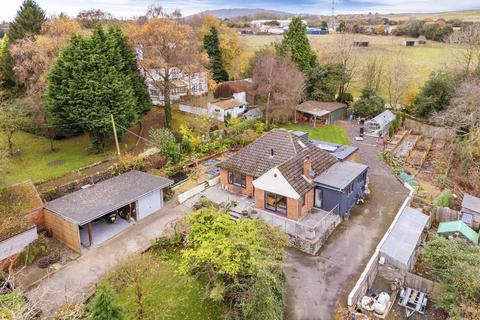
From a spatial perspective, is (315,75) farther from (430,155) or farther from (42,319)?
(42,319)

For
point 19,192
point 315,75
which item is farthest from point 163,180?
point 315,75

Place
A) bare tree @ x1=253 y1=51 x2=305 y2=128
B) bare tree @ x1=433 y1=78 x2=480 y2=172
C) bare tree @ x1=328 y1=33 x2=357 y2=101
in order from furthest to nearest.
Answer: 1. bare tree @ x1=328 y1=33 x2=357 y2=101
2. bare tree @ x1=253 y1=51 x2=305 y2=128
3. bare tree @ x1=433 y1=78 x2=480 y2=172

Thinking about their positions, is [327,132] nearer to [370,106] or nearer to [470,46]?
[370,106]

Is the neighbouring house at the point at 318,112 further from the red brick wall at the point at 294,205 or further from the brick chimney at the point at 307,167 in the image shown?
the red brick wall at the point at 294,205

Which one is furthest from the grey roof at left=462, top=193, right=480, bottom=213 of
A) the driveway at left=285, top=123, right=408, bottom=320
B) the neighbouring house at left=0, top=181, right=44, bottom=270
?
the neighbouring house at left=0, top=181, right=44, bottom=270

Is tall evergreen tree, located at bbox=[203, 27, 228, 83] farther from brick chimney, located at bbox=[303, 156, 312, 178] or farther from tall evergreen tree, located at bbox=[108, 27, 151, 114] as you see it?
brick chimney, located at bbox=[303, 156, 312, 178]

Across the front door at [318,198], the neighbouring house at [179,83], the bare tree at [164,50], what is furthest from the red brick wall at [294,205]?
the neighbouring house at [179,83]
